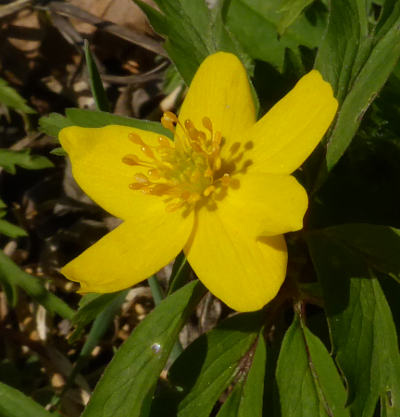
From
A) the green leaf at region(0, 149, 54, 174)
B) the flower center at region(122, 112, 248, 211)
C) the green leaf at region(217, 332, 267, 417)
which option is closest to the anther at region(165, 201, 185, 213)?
the flower center at region(122, 112, 248, 211)

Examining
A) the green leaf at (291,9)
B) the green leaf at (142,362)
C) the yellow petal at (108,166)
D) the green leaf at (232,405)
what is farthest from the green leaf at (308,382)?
the green leaf at (291,9)

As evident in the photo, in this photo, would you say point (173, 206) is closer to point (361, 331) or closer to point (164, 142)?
point (164, 142)

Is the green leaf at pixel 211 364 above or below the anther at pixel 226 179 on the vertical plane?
below

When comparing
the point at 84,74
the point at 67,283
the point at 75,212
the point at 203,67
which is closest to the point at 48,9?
the point at 84,74

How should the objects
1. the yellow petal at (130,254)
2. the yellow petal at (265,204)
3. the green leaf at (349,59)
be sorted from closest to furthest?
1. the yellow petal at (265,204)
2. the yellow petal at (130,254)
3. the green leaf at (349,59)

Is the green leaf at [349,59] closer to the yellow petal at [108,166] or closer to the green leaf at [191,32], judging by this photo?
the green leaf at [191,32]
